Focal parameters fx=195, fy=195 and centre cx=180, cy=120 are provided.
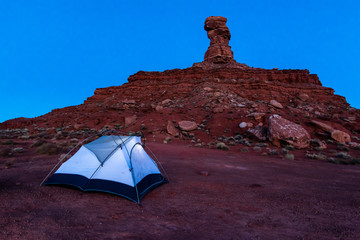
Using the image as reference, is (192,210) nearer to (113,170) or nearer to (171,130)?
(113,170)

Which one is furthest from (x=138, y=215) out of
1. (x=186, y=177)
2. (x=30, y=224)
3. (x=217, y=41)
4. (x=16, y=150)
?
(x=217, y=41)

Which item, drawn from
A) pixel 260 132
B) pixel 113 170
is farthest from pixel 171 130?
pixel 113 170

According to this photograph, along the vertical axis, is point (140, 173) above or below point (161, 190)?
above

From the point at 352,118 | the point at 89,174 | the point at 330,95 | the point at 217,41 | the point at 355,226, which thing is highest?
the point at 217,41

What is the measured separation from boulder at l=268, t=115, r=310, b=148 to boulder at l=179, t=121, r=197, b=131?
7.68m

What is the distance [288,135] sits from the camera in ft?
52.0

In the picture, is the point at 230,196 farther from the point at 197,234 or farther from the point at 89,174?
the point at 89,174

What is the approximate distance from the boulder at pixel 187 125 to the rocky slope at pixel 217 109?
11 cm

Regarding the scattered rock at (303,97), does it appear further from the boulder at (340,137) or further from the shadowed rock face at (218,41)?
the shadowed rock face at (218,41)

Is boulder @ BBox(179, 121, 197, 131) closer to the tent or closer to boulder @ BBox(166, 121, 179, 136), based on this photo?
boulder @ BBox(166, 121, 179, 136)

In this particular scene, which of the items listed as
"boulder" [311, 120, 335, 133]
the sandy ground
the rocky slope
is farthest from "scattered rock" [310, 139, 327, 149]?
the sandy ground

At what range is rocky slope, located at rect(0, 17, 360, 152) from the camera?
18.8 meters

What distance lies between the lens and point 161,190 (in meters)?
6.15

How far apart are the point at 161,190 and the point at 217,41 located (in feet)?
160
